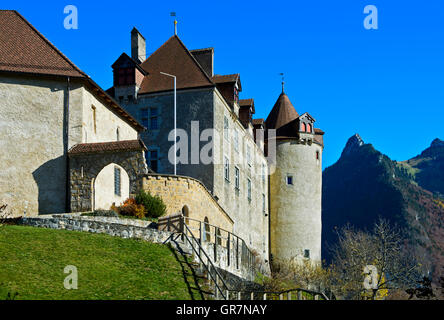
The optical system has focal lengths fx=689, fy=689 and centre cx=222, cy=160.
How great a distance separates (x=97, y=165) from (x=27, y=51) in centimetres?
798

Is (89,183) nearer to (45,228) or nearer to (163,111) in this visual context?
(45,228)

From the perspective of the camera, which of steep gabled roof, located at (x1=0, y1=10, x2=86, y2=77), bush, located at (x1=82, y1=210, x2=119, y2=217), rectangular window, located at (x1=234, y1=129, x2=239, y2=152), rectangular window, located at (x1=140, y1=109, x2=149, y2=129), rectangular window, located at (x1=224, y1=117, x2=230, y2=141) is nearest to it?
bush, located at (x1=82, y1=210, x2=119, y2=217)

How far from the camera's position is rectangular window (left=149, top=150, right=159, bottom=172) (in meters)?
47.5

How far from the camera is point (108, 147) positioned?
3503 cm

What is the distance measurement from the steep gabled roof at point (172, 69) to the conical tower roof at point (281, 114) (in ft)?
64.6

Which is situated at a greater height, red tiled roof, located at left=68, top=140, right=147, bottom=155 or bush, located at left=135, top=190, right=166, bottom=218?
red tiled roof, located at left=68, top=140, right=147, bottom=155

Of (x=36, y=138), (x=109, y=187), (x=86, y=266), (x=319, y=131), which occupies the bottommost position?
(x=86, y=266)

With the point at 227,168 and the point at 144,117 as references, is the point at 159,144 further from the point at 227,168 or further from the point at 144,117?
the point at 227,168

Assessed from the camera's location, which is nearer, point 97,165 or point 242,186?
point 97,165

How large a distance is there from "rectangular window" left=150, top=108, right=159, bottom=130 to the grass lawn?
20.7 meters

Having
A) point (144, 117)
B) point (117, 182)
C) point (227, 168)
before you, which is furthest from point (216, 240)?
point (144, 117)

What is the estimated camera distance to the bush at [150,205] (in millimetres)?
34406

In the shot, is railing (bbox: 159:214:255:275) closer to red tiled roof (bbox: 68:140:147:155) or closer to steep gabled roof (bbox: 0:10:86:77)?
red tiled roof (bbox: 68:140:147:155)

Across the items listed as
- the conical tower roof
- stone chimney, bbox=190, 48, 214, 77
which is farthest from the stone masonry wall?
the conical tower roof
